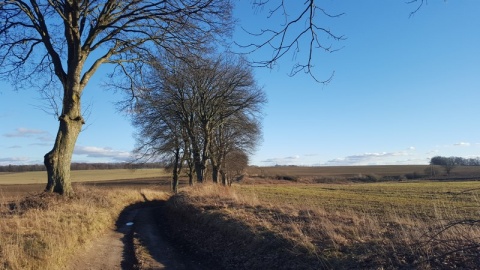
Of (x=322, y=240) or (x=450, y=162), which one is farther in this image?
(x=450, y=162)

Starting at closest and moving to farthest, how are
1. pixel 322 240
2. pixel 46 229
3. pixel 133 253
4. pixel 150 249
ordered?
pixel 322 240 → pixel 46 229 → pixel 133 253 → pixel 150 249

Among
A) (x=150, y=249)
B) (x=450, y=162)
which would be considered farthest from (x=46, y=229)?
(x=450, y=162)

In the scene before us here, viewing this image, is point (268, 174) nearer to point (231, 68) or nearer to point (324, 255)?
point (231, 68)

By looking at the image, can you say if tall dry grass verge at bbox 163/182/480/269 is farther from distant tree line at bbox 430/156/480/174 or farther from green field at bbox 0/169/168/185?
distant tree line at bbox 430/156/480/174

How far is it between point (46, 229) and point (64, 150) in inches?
205

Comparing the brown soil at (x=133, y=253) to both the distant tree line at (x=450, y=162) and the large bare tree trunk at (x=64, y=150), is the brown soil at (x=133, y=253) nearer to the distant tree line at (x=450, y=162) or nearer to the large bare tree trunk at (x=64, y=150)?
the large bare tree trunk at (x=64, y=150)

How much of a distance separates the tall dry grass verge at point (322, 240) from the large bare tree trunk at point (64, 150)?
4556mm

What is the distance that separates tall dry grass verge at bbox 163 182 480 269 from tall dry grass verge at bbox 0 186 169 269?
116 inches

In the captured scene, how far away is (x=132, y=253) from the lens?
986 centimetres

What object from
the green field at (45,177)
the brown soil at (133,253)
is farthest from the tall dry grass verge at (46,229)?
the green field at (45,177)

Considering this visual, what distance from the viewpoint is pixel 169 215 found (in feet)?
59.4

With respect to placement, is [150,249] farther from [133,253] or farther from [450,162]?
[450,162]

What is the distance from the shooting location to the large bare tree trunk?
13.6 metres

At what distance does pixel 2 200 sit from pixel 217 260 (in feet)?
29.5
